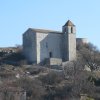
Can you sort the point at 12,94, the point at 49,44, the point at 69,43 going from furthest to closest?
the point at 69,43 < the point at 49,44 < the point at 12,94

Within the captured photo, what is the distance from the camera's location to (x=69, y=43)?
71750 mm

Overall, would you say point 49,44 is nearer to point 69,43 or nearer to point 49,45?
point 49,45

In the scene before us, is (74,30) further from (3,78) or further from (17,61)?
(3,78)

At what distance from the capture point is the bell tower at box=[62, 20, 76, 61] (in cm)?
7131

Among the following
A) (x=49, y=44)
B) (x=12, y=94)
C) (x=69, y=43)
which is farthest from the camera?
(x=69, y=43)

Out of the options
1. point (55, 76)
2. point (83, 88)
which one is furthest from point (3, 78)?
point (83, 88)

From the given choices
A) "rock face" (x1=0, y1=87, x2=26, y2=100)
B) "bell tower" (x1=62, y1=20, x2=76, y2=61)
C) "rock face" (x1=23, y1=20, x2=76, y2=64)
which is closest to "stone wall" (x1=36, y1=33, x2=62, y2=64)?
"rock face" (x1=23, y1=20, x2=76, y2=64)

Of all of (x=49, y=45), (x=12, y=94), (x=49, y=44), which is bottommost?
(x=12, y=94)

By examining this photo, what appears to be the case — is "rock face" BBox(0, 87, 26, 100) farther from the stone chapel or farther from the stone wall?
the stone wall

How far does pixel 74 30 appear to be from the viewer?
72.6 meters

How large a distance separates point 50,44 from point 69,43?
2.09 meters

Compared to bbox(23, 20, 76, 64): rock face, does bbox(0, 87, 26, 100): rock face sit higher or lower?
lower

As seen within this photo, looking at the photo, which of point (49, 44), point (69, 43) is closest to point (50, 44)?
point (49, 44)

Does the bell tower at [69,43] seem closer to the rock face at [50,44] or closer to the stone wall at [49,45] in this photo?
the rock face at [50,44]
